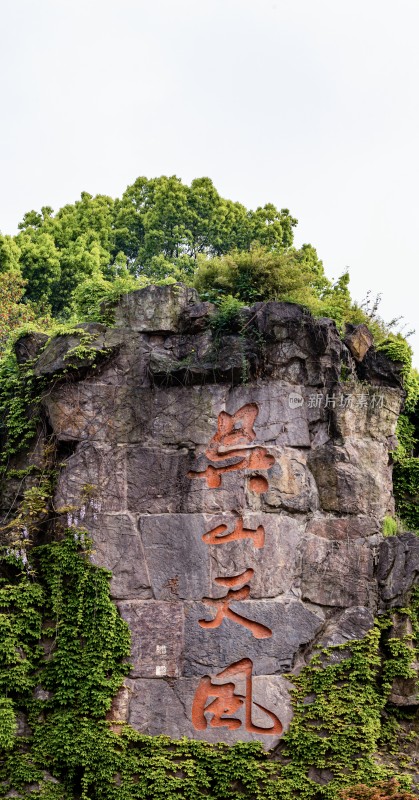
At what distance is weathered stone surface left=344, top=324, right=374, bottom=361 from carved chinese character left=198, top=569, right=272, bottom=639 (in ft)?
11.1

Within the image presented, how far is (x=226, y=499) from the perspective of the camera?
10305 millimetres

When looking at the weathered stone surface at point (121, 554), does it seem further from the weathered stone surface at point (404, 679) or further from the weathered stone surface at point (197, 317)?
the weathered stone surface at point (404, 679)

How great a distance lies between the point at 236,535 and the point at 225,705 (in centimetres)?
193

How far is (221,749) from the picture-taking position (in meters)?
9.53

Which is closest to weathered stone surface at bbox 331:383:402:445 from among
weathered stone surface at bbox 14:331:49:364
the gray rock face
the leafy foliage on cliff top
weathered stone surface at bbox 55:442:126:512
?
the gray rock face

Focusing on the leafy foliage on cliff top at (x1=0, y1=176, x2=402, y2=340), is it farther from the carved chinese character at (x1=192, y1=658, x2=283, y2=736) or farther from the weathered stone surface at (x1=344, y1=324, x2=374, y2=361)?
the carved chinese character at (x1=192, y1=658, x2=283, y2=736)

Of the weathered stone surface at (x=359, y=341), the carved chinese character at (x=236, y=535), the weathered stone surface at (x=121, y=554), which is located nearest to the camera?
the weathered stone surface at (x=121, y=554)

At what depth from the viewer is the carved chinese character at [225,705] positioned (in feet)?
31.6

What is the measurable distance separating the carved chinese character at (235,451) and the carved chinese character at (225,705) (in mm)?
2202

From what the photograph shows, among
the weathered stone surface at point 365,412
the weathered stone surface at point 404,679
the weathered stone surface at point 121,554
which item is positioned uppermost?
the weathered stone surface at point 365,412

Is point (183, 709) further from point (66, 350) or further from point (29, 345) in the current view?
point (29, 345)

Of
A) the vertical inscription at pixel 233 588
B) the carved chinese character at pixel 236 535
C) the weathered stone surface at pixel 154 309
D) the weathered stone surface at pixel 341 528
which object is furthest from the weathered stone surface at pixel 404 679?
the weathered stone surface at pixel 154 309

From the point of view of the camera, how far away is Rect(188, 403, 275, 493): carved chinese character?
10383 mm

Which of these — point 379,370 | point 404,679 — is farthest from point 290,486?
point 404,679
